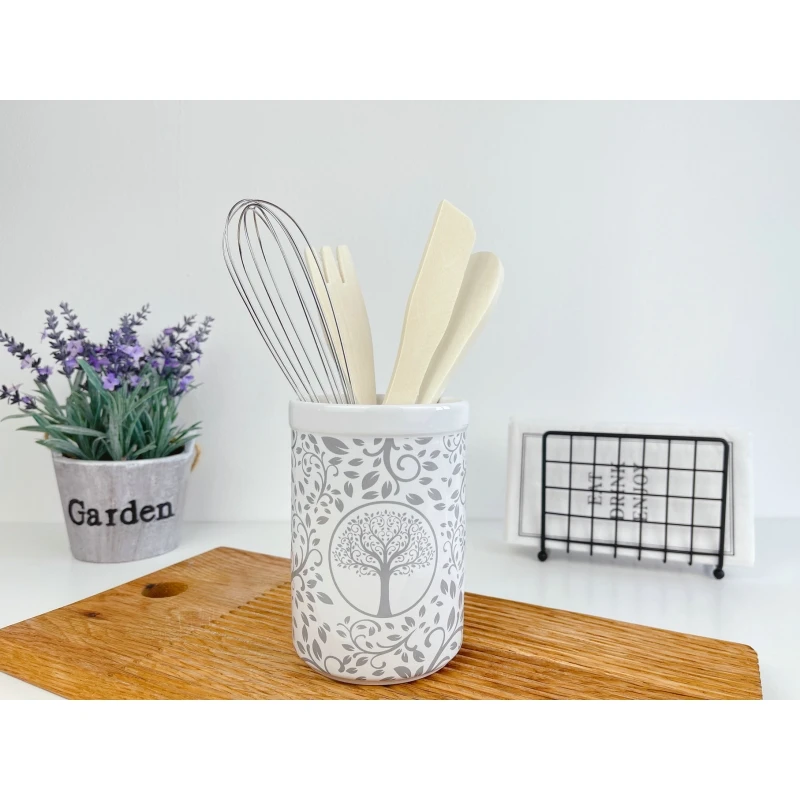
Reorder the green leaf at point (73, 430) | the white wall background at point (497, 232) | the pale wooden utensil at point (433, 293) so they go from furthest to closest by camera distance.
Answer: the white wall background at point (497, 232)
the green leaf at point (73, 430)
the pale wooden utensil at point (433, 293)

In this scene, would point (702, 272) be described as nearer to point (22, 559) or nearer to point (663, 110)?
point (663, 110)

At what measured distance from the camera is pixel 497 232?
70 centimetres

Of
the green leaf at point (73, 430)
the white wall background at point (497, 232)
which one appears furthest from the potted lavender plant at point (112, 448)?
the white wall background at point (497, 232)

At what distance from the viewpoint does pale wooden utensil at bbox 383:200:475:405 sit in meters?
0.34

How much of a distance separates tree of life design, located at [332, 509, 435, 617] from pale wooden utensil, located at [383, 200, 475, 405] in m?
0.07

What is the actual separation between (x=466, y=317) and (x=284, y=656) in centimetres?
22

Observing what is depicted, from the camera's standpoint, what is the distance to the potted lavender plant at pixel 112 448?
1.89 ft

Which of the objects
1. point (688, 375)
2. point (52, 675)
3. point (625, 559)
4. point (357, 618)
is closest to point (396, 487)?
point (357, 618)

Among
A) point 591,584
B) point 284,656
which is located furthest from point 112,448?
point 591,584

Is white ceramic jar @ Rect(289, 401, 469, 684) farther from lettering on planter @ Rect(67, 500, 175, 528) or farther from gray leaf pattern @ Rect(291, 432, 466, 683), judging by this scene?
lettering on planter @ Rect(67, 500, 175, 528)

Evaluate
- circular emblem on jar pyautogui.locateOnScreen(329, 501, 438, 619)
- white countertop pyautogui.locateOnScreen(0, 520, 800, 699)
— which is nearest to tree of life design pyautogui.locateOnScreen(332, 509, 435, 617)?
circular emblem on jar pyautogui.locateOnScreen(329, 501, 438, 619)

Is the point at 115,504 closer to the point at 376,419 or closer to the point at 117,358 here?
the point at 117,358

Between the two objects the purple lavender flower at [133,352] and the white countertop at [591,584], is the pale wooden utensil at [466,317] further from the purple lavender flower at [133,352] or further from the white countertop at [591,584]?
the purple lavender flower at [133,352]

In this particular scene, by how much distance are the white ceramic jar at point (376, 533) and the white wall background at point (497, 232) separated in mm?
346
